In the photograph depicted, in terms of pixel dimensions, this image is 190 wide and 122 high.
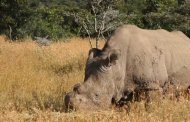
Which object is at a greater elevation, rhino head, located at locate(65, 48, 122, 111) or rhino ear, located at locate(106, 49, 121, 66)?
rhino ear, located at locate(106, 49, 121, 66)

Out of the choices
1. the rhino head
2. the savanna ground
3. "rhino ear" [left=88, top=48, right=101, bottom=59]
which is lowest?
the savanna ground

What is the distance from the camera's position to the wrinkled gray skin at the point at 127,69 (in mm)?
8227

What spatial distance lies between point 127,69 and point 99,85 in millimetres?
609

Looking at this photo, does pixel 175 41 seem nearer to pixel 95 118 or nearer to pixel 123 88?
pixel 123 88

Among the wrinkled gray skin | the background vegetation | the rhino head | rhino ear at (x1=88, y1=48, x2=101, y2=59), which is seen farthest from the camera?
the background vegetation

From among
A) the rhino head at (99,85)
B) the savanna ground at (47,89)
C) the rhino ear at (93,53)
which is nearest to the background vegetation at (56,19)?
the savanna ground at (47,89)

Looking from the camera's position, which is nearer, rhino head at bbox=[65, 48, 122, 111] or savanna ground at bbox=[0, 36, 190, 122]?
savanna ground at bbox=[0, 36, 190, 122]

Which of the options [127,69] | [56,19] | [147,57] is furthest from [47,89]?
[56,19]

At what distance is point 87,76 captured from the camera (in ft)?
27.8

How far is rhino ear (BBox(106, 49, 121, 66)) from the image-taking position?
8.21m

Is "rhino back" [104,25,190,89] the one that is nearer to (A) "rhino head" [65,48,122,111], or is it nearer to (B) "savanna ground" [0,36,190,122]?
(A) "rhino head" [65,48,122,111]

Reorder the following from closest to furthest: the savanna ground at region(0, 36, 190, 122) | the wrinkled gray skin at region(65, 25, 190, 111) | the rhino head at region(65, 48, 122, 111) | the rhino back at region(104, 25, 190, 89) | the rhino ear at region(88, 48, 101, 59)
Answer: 1. the savanna ground at region(0, 36, 190, 122)
2. the rhino head at region(65, 48, 122, 111)
3. the wrinkled gray skin at region(65, 25, 190, 111)
4. the rhino back at region(104, 25, 190, 89)
5. the rhino ear at region(88, 48, 101, 59)

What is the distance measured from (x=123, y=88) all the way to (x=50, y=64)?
21.1ft

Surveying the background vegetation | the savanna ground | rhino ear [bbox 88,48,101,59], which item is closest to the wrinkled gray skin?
rhino ear [bbox 88,48,101,59]
